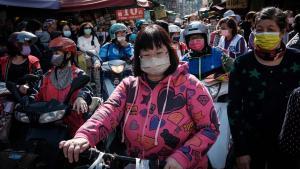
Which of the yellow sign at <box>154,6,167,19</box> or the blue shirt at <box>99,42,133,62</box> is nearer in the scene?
the blue shirt at <box>99,42,133,62</box>

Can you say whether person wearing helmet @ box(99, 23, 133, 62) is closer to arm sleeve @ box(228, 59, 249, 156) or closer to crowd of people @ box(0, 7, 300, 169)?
crowd of people @ box(0, 7, 300, 169)

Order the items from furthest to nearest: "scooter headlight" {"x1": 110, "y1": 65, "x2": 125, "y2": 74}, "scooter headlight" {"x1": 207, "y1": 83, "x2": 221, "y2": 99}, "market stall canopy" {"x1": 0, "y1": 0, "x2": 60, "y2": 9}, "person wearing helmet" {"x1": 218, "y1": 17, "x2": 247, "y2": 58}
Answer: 1. "market stall canopy" {"x1": 0, "y1": 0, "x2": 60, "y2": 9}
2. "person wearing helmet" {"x1": 218, "y1": 17, "x2": 247, "y2": 58}
3. "scooter headlight" {"x1": 110, "y1": 65, "x2": 125, "y2": 74}
4. "scooter headlight" {"x1": 207, "y1": 83, "x2": 221, "y2": 99}

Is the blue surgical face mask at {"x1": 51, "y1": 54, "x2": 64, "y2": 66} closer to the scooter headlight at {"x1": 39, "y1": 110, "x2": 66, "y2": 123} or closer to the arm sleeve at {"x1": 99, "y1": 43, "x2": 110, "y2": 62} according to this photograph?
the scooter headlight at {"x1": 39, "y1": 110, "x2": 66, "y2": 123}

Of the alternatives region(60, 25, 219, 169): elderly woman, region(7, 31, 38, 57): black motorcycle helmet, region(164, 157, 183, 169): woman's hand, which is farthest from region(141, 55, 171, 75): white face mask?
region(7, 31, 38, 57): black motorcycle helmet

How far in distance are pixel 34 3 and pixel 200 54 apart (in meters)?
10.2

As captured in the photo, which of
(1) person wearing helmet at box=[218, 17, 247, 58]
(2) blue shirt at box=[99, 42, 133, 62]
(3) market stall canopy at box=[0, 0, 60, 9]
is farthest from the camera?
(3) market stall canopy at box=[0, 0, 60, 9]

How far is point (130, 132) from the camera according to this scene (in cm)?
256

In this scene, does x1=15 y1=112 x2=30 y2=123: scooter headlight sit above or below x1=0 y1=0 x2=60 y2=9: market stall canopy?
below

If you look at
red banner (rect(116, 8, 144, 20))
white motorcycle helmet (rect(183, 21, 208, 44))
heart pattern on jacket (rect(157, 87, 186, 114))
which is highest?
white motorcycle helmet (rect(183, 21, 208, 44))

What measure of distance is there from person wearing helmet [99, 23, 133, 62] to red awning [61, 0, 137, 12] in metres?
9.68

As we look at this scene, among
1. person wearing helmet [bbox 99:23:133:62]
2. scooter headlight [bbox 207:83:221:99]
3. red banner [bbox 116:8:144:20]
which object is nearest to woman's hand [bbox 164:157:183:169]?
scooter headlight [bbox 207:83:221:99]

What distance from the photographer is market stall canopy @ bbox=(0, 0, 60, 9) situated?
1229cm

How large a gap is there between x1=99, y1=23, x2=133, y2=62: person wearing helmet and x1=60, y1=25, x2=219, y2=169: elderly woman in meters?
3.88

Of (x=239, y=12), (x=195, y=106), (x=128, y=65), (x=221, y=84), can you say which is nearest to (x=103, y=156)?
(x=195, y=106)
